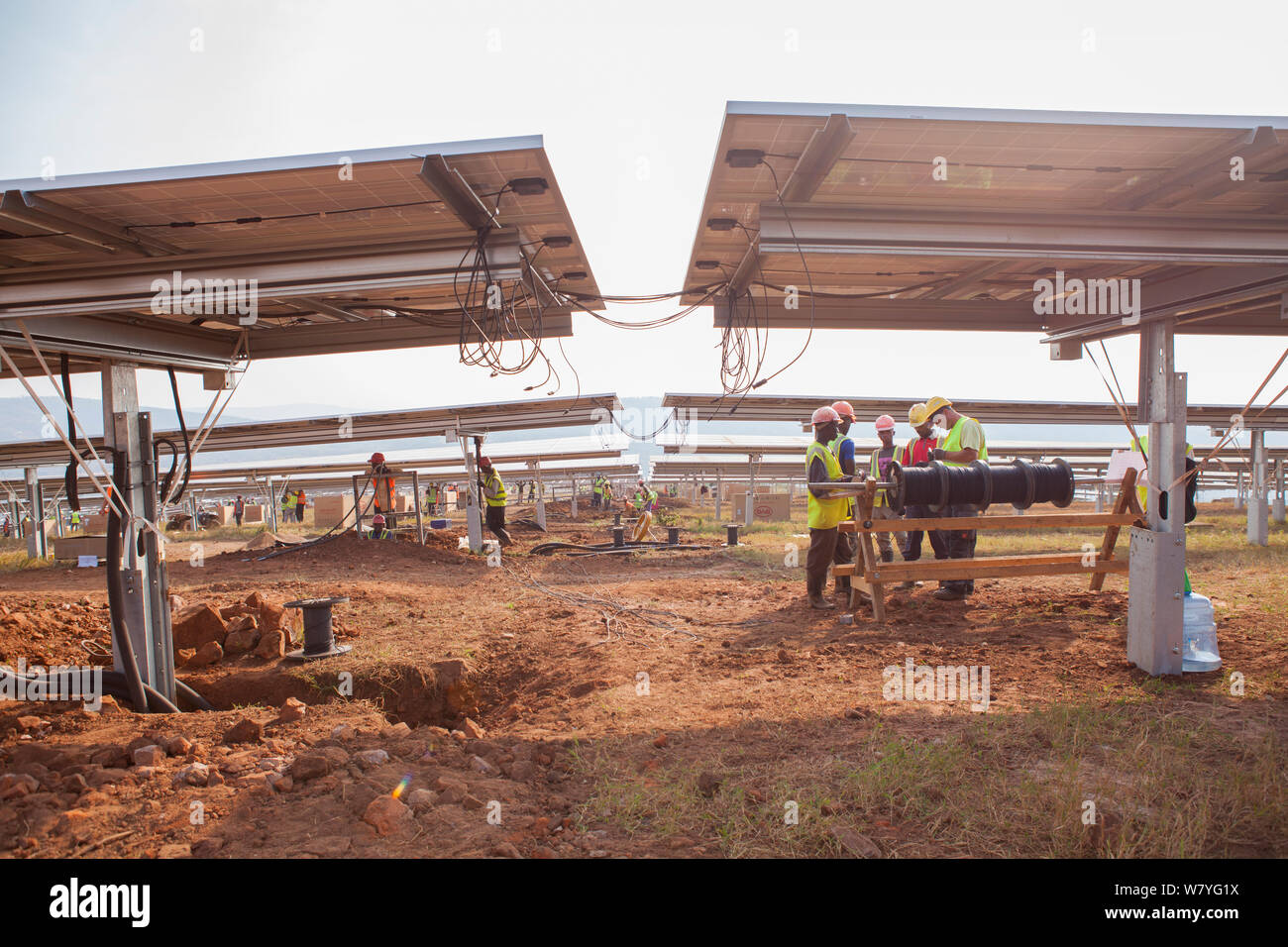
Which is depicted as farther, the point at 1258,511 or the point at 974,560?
the point at 1258,511

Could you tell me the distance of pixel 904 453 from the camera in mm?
7762

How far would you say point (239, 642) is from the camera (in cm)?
641

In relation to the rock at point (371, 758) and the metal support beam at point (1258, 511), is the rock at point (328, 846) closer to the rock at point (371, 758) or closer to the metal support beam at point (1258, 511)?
the rock at point (371, 758)

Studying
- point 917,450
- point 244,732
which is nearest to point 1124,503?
point 917,450

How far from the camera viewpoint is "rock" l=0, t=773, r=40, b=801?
3.20 m

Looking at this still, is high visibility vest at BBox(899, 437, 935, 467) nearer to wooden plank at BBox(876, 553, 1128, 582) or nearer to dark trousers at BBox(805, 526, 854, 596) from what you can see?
dark trousers at BBox(805, 526, 854, 596)

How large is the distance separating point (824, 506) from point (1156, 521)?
9.05ft

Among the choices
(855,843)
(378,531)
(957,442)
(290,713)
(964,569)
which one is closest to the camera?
(855,843)

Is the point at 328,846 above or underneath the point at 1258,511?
underneath

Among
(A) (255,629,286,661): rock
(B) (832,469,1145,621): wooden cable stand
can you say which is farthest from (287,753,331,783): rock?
(B) (832,469,1145,621): wooden cable stand

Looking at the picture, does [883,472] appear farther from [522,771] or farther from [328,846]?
[328,846]

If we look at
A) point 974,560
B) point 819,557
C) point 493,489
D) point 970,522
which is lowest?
point 819,557

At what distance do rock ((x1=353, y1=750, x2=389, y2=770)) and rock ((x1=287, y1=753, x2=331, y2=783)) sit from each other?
166mm

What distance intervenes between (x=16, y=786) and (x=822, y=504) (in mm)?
6103
